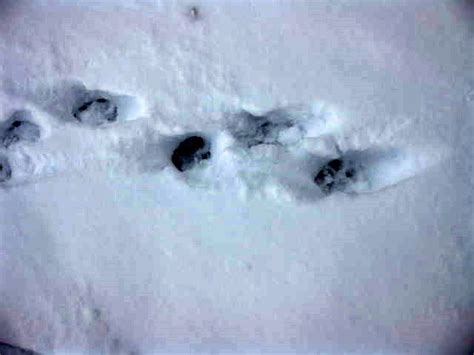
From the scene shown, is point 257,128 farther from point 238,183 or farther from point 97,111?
point 97,111

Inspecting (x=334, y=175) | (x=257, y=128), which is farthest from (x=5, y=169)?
(x=334, y=175)

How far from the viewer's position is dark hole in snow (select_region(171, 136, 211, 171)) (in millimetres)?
871

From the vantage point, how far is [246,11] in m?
0.87

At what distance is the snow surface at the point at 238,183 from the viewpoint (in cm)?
84

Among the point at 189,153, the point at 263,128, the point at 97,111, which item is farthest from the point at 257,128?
the point at 97,111

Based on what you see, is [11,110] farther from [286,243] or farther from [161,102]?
[286,243]

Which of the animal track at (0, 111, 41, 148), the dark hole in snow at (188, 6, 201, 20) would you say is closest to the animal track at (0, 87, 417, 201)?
the animal track at (0, 111, 41, 148)

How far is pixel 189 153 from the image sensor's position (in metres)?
0.88

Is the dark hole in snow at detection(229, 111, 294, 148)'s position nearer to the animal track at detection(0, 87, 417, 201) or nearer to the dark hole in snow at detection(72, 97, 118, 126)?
the animal track at detection(0, 87, 417, 201)

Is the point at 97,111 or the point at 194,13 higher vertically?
the point at 194,13

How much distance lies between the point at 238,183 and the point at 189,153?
9 centimetres

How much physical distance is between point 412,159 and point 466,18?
0.76ft

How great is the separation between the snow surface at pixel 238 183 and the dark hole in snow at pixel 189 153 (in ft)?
0.04

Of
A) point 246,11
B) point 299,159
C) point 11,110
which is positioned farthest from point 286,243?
point 11,110
